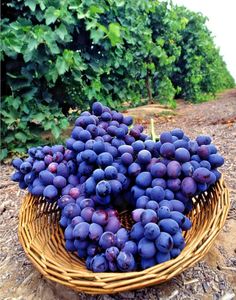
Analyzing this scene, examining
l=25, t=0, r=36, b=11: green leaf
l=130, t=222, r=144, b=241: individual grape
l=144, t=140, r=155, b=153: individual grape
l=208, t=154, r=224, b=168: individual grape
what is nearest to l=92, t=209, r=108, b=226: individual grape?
l=130, t=222, r=144, b=241: individual grape

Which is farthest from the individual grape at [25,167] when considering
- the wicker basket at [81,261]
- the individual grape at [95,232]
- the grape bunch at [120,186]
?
the individual grape at [95,232]

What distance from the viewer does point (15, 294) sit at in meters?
1.29

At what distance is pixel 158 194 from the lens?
110 centimetres

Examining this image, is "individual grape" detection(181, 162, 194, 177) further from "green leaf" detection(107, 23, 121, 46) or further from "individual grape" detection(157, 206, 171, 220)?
"green leaf" detection(107, 23, 121, 46)

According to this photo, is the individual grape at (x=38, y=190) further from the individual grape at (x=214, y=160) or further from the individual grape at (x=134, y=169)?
the individual grape at (x=214, y=160)

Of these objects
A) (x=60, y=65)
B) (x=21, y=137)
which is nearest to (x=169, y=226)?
(x=60, y=65)

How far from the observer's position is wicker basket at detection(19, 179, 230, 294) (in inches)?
36.0

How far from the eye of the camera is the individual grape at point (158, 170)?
1151 mm

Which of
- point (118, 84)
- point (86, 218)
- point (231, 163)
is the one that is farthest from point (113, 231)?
point (118, 84)

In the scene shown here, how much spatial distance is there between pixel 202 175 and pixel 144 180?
0.20 meters

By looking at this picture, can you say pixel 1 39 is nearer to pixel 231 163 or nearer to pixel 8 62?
pixel 8 62

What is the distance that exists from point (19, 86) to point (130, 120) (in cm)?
184

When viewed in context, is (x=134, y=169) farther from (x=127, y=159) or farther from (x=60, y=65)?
(x=60, y=65)

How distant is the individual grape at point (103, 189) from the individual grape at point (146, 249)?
0.69ft
